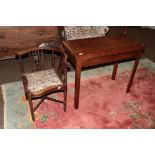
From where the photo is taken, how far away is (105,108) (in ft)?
11.2

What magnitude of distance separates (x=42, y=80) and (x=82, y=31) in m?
2.31

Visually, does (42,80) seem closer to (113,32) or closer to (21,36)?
(21,36)

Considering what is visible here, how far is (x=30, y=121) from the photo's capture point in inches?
120

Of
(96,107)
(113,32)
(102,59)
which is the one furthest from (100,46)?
(113,32)

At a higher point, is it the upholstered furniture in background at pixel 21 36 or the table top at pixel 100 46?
the table top at pixel 100 46

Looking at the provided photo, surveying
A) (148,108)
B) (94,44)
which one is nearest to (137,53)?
(94,44)

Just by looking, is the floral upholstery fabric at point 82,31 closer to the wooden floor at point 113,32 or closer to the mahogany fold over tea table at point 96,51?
the mahogany fold over tea table at point 96,51

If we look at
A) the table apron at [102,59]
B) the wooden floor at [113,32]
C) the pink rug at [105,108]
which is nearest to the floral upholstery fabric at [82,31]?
the pink rug at [105,108]

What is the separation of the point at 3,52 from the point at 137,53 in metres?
2.73

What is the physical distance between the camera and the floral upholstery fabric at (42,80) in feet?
9.16

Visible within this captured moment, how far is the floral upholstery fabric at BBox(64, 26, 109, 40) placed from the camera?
4.65 metres

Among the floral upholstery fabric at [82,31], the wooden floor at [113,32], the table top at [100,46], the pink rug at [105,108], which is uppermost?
the table top at [100,46]
